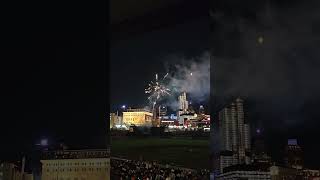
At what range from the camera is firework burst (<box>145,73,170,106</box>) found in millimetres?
4551

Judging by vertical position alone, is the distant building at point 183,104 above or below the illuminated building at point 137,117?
above

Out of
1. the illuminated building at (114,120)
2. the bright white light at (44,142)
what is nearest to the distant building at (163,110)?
the illuminated building at (114,120)

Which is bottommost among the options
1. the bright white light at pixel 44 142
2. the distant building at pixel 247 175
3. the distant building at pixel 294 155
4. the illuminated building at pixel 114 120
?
the distant building at pixel 247 175

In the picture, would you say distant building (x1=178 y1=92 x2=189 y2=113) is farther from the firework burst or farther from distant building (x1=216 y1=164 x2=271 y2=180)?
distant building (x1=216 y1=164 x2=271 y2=180)

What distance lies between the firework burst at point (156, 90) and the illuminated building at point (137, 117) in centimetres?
14

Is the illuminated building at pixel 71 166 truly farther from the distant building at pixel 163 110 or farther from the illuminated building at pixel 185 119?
the illuminated building at pixel 185 119

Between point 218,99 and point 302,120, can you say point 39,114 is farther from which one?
point 302,120

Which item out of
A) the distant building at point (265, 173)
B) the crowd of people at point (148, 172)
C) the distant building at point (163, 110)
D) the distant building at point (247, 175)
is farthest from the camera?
the distant building at point (163, 110)

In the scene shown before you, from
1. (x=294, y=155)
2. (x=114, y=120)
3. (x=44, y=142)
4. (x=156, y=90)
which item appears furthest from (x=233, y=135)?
(x=44, y=142)

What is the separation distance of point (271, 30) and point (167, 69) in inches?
41.9

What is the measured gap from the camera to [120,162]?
183 inches

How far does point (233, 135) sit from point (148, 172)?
91 centimetres

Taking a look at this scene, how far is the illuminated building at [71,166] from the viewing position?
180 inches

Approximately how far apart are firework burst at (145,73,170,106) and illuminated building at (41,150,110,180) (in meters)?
0.85
